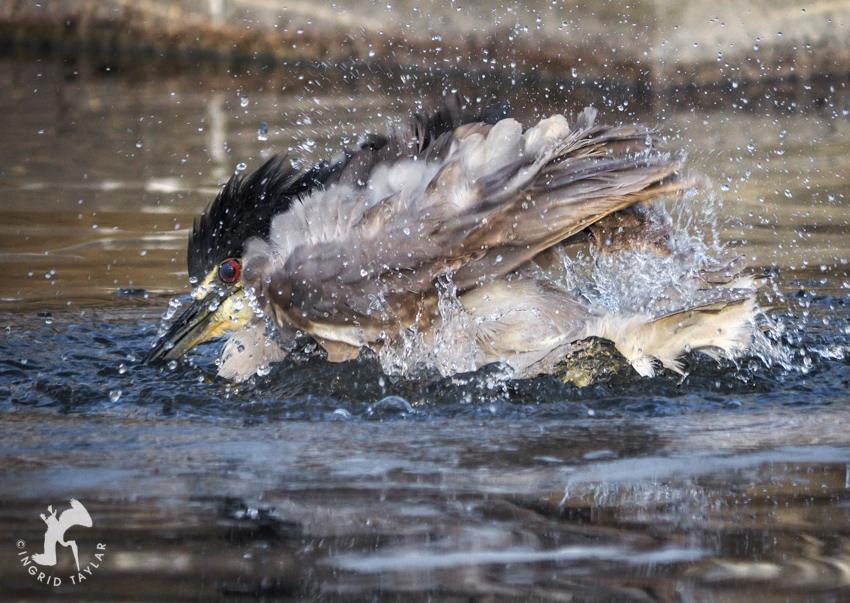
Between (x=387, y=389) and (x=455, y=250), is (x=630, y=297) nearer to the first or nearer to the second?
(x=455, y=250)

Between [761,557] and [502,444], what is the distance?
4.07ft

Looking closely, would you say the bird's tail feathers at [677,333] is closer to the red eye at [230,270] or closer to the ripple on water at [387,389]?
the ripple on water at [387,389]

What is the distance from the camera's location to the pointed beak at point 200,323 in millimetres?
5516

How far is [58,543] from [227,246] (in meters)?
2.28

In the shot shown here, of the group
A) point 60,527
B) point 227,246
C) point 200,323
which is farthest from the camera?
point 200,323

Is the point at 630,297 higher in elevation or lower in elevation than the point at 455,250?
lower

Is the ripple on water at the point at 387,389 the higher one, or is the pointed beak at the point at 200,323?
the pointed beak at the point at 200,323

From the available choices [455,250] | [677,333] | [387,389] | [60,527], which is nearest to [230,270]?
[387,389]

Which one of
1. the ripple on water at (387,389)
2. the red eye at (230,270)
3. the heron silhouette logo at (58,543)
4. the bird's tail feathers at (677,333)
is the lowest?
→ the heron silhouette logo at (58,543)

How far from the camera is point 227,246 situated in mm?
5332

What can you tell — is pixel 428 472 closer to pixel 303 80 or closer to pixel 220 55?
pixel 303 80

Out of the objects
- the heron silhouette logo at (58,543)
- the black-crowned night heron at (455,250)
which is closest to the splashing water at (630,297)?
the black-crowned night heron at (455,250)

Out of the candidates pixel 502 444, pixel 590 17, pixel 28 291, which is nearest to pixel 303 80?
pixel 590 17

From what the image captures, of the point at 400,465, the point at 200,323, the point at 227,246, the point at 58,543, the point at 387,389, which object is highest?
the point at 227,246
